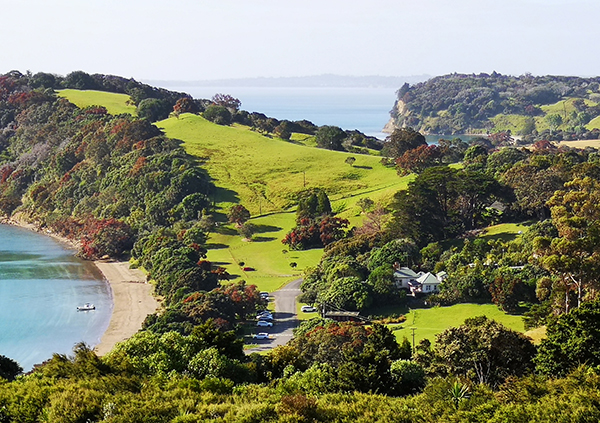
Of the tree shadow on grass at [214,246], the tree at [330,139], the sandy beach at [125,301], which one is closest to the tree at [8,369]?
the sandy beach at [125,301]

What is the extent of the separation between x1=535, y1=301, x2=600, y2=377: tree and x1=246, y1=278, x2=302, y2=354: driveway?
50.0 feet

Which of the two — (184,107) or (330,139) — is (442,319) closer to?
(330,139)

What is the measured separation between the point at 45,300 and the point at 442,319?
85.4 ft

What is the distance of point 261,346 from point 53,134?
201 ft

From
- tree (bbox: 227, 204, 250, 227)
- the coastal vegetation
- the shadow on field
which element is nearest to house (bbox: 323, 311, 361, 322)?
the coastal vegetation

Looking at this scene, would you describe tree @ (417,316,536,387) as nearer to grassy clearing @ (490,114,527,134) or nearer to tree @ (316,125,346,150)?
tree @ (316,125,346,150)

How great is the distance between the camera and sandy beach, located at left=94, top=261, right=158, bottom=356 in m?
38.6

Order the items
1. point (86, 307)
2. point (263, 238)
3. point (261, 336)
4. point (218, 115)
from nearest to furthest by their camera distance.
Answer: point (261, 336) → point (86, 307) → point (263, 238) → point (218, 115)

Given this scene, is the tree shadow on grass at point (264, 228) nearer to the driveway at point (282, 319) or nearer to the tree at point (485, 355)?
the driveway at point (282, 319)

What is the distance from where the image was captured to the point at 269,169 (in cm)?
7144

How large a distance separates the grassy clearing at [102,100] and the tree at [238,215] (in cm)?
3734

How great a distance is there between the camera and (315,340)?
2966cm

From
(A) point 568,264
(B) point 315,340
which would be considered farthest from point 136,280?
(A) point 568,264

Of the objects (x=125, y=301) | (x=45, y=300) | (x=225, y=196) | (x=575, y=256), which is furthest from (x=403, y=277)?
(x=225, y=196)
